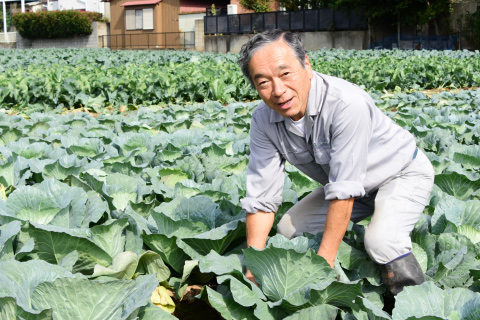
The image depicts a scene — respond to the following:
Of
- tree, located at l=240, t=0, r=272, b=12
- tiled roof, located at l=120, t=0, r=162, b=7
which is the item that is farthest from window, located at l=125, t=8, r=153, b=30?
tree, located at l=240, t=0, r=272, b=12

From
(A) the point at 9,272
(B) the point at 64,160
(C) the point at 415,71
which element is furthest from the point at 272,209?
(C) the point at 415,71

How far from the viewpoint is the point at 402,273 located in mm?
2215

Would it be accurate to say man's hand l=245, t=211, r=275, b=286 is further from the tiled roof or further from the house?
the house

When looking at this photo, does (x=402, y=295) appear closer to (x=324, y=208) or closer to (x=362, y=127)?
(x=362, y=127)

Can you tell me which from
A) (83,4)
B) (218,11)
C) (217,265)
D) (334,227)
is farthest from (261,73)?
(83,4)

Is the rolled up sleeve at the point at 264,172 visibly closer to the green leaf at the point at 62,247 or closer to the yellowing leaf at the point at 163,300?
the yellowing leaf at the point at 163,300

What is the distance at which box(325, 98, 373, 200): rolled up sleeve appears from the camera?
2135mm

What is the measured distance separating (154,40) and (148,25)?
200 cm

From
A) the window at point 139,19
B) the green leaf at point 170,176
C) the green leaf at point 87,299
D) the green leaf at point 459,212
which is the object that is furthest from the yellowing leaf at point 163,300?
the window at point 139,19

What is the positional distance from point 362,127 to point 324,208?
2.00 ft

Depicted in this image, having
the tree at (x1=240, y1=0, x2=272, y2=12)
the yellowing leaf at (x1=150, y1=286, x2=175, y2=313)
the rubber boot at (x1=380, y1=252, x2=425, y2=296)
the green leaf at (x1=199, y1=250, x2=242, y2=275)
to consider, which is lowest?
the yellowing leaf at (x1=150, y1=286, x2=175, y2=313)

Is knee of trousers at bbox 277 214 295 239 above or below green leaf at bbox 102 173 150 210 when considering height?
below

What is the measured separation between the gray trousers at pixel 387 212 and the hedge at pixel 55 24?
42.9 m

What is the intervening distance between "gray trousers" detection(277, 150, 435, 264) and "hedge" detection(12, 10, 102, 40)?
141 ft
